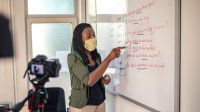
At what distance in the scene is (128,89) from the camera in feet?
6.79

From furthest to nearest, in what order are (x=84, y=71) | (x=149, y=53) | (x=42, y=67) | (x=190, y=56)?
1. (x=84, y=71)
2. (x=149, y=53)
3. (x=190, y=56)
4. (x=42, y=67)

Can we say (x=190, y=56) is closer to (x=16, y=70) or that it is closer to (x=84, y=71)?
(x=84, y=71)

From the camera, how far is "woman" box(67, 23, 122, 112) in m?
1.96

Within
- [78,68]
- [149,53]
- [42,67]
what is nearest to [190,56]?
[149,53]

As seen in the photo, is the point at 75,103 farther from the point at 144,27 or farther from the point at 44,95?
the point at 44,95

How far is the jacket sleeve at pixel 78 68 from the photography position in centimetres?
192

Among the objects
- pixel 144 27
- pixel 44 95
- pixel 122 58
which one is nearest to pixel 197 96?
pixel 144 27

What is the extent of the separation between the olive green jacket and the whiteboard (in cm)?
34

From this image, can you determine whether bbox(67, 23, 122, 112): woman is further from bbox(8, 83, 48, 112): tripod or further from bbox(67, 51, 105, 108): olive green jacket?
bbox(8, 83, 48, 112): tripod

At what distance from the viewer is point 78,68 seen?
1948mm

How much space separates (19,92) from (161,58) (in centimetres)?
255

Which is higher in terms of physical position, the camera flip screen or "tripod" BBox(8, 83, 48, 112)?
the camera flip screen

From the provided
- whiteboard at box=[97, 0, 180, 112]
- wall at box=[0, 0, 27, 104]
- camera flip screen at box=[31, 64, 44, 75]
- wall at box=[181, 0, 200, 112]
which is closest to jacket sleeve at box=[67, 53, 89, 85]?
whiteboard at box=[97, 0, 180, 112]

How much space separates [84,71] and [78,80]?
0.53 ft
